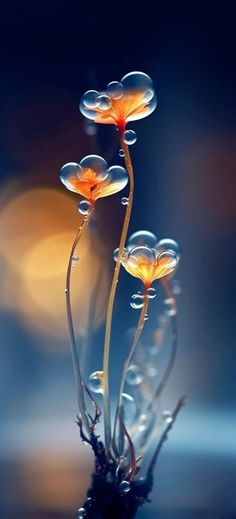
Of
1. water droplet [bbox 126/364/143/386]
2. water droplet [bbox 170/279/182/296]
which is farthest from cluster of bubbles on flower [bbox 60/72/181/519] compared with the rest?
water droplet [bbox 170/279/182/296]

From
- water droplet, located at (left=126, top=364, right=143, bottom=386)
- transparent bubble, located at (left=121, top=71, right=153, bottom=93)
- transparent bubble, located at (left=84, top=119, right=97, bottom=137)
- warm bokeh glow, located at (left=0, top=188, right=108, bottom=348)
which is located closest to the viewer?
transparent bubble, located at (left=121, top=71, right=153, bottom=93)

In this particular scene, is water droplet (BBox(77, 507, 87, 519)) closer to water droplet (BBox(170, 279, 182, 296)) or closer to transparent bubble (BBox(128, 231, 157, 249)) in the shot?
transparent bubble (BBox(128, 231, 157, 249))

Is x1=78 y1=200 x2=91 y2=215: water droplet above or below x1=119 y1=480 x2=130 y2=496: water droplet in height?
above

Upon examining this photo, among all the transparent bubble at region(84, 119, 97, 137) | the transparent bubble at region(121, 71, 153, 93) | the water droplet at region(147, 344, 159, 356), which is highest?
the transparent bubble at region(84, 119, 97, 137)

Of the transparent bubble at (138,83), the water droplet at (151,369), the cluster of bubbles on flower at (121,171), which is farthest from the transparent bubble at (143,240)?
the water droplet at (151,369)

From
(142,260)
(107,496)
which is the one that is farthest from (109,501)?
(142,260)

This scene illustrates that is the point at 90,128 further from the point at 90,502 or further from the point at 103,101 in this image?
the point at 90,502

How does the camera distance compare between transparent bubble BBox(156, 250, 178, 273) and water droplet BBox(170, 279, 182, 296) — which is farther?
water droplet BBox(170, 279, 182, 296)

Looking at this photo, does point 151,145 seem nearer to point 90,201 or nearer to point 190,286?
point 190,286
